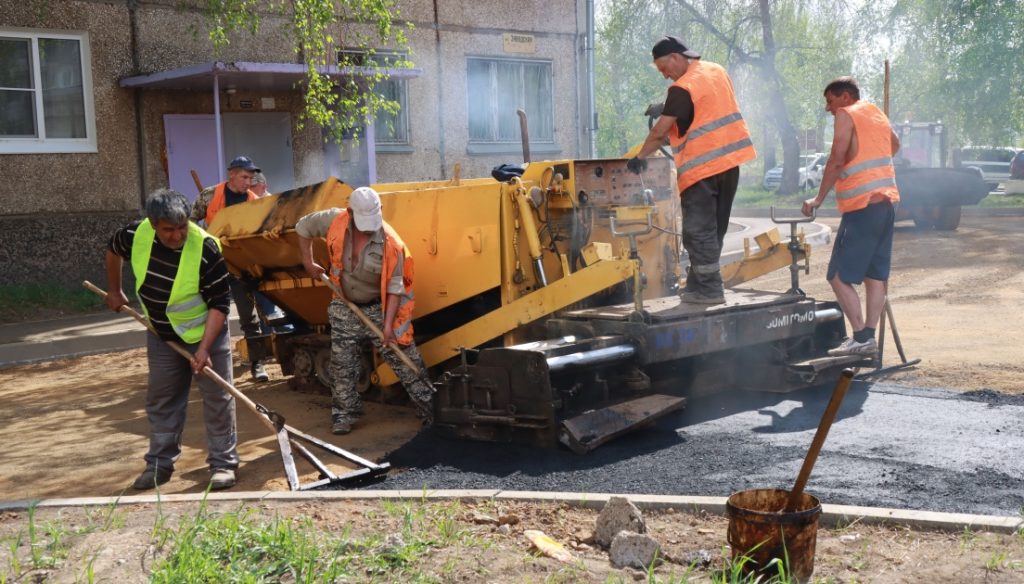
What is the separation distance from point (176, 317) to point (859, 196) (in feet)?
14.3

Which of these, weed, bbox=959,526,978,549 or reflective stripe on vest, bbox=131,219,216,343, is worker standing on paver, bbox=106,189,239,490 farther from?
weed, bbox=959,526,978,549

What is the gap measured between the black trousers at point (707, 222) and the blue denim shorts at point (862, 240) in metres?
1.01

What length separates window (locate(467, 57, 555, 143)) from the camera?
1744cm

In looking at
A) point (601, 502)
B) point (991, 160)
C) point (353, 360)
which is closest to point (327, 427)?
point (353, 360)

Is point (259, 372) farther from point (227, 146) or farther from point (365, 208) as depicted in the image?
point (227, 146)

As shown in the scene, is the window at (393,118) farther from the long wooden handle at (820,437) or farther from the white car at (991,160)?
the white car at (991,160)

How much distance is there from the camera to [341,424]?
21.7 feet

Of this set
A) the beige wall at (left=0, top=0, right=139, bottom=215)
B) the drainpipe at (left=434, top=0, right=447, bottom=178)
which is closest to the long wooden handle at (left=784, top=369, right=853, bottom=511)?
the beige wall at (left=0, top=0, right=139, bottom=215)

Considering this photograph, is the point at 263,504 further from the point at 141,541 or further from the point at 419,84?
the point at 419,84

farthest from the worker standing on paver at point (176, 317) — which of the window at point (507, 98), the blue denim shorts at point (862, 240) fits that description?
the window at point (507, 98)

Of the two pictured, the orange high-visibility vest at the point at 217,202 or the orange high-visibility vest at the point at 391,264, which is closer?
the orange high-visibility vest at the point at 391,264

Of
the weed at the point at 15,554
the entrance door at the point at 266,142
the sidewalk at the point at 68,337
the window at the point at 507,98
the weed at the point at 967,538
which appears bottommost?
the sidewalk at the point at 68,337

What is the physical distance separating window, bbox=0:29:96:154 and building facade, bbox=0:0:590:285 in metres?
0.01

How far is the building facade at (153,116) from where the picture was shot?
12.9 metres
